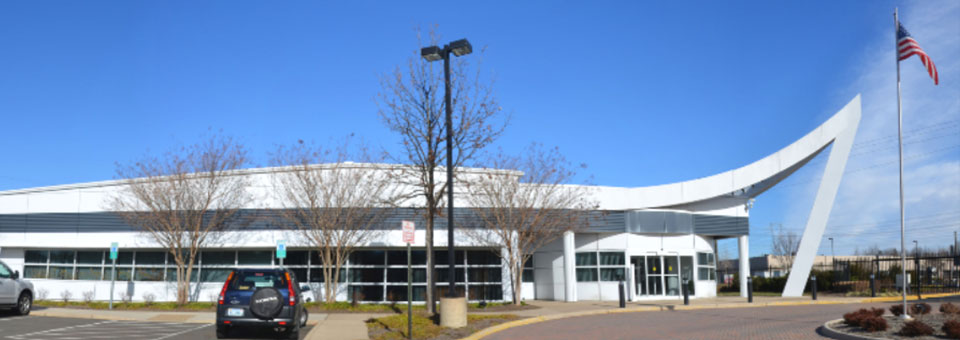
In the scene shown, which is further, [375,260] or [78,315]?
[375,260]

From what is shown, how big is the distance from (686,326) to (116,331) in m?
13.9

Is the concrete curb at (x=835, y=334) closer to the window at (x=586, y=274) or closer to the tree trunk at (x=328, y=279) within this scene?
the window at (x=586, y=274)

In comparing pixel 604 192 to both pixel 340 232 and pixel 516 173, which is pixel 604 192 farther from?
pixel 340 232

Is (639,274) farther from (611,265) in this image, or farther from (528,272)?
(528,272)

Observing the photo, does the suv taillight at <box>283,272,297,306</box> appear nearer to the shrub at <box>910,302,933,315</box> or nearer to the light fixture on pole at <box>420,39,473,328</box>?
the light fixture on pole at <box>420,39,473,328</box>

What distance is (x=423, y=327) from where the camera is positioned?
15.8 m

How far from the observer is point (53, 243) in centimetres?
2798

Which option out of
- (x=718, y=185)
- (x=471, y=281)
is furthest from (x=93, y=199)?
(x=718, y=185)

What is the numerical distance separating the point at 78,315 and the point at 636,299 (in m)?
19.9

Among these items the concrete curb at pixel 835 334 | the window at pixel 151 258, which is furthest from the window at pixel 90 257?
the concrete curb at pixel 835 334

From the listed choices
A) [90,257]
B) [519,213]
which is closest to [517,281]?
[519,213]

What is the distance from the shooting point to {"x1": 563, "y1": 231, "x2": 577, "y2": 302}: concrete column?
27.1m

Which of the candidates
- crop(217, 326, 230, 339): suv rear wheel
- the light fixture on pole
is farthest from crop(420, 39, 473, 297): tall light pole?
crop(217, 326, 230, 339): suv rear wheel

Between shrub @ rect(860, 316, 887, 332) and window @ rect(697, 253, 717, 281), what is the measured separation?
1560cm
